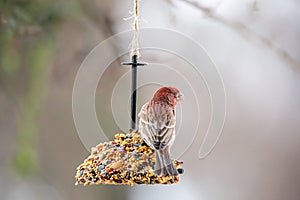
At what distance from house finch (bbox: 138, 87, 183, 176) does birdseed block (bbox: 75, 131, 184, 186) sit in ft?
0.09

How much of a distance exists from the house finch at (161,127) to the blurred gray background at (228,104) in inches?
28.9

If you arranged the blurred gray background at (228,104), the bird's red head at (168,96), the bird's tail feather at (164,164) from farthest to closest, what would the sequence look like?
the blurred gray background at (228,104) → the bird's red head at (168,96) → the bird's tail feather at (164,164)

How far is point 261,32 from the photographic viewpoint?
2.01m

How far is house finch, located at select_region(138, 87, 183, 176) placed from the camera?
44.6 inches

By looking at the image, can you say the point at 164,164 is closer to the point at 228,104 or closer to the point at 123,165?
the point at 123,165

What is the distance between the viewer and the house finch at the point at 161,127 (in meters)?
1.13

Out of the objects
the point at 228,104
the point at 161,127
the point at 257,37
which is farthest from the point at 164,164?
the point at 257,37

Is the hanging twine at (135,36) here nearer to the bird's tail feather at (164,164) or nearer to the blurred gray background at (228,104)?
the bird's tail feather at (164,164)

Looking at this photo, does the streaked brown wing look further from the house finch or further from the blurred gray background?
→ the blurred gray background

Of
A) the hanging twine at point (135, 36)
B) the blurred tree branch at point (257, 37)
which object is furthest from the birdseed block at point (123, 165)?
the blurred tree branch at point (257, 37)

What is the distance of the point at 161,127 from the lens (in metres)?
1.17

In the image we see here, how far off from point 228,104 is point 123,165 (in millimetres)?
979

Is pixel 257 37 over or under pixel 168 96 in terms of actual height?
over

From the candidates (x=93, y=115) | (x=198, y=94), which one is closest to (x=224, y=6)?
(x=198, y=94)
